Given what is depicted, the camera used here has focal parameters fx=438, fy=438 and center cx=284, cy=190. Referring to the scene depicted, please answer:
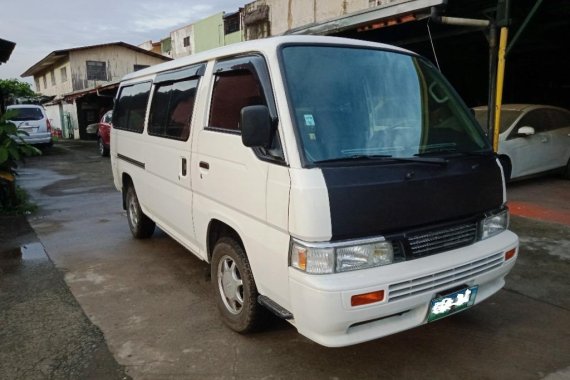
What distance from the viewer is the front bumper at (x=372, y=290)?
2219 mm

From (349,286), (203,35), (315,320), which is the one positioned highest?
(203,35)

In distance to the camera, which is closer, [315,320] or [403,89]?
[315,320]

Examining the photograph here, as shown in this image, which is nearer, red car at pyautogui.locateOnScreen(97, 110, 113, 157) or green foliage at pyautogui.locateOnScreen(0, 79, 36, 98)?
red car at pyautogui.locateOnScreen(97, 110, 113, 157)

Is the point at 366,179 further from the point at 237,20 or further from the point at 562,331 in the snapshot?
the point at 237,20

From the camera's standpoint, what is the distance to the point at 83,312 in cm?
354

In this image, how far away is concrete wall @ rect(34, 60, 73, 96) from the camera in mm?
26605

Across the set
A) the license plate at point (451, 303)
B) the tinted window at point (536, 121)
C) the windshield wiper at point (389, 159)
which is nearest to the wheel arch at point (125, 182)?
the windshield wiper at point (389, 159)

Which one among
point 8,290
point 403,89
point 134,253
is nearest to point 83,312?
point 8,290

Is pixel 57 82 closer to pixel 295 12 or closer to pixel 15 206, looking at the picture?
pixel 295 12

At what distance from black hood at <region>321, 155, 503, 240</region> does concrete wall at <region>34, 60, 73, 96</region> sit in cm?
2787

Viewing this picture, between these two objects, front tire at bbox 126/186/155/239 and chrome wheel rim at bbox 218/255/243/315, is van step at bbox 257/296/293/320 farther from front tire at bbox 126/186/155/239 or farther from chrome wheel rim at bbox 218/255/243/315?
front tire at bbox 126/186/155/239

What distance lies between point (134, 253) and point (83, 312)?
1.47m

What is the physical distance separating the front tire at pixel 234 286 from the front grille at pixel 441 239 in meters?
1.05

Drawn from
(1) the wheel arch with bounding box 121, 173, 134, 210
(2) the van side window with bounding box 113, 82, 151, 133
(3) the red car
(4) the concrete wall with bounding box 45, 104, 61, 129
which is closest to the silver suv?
(3) the red car
